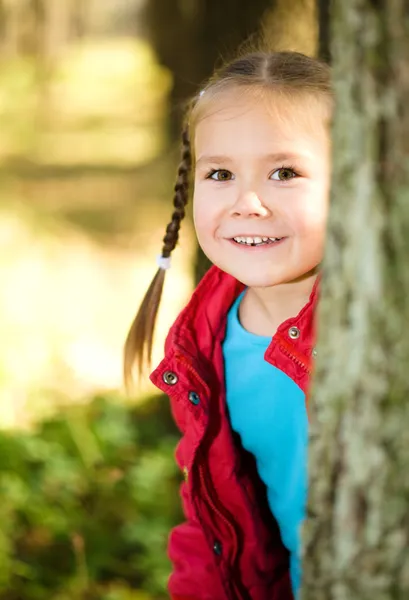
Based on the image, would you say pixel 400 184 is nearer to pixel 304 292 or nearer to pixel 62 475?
pixel 304 292

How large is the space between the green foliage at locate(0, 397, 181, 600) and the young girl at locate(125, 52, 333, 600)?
42.2 inches

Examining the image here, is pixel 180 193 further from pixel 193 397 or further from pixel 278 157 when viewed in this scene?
pixel 193 397

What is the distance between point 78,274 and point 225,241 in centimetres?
472

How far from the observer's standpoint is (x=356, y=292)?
3.88 ft

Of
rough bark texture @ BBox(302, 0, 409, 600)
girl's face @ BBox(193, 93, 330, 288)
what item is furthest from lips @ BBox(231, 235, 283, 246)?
rough bark texture @ BBox(302, 0, 409, 600)

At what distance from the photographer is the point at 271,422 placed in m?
2.04

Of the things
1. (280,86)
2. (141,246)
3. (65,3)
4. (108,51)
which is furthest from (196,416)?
(108,51)

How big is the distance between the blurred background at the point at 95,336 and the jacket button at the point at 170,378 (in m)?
0.64

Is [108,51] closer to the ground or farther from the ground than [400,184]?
farther from the ground

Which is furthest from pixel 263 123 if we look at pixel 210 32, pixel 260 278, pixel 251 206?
pixel 210 32

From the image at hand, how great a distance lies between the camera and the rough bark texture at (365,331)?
1123 mm

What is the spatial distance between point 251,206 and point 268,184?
0.06m

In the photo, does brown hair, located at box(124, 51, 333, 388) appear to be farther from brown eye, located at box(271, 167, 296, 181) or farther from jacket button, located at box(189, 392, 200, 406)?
jacket button, located at box(189, 392, 200, 406)

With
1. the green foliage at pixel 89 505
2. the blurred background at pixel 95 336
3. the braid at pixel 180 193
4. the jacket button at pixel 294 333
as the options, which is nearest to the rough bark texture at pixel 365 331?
the jacket button at pixel 294 333
